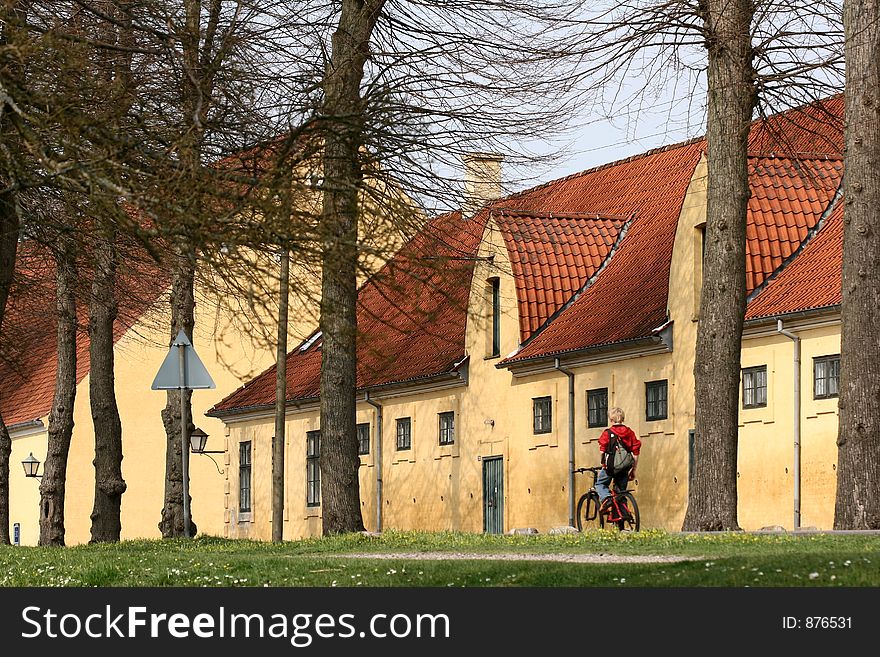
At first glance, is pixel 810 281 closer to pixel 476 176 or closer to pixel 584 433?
pixel 584 433

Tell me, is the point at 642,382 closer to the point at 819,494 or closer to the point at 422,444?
the point at 819,494

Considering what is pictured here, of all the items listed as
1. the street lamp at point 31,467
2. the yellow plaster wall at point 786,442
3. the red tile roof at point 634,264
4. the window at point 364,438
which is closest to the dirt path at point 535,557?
the yellow plaster wall at point 786,442

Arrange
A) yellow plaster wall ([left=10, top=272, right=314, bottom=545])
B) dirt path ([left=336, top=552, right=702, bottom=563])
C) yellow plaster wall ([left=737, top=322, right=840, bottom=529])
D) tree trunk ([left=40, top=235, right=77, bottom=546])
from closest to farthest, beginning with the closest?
dirt path ([left=336, top=552, right=702, bottom=563]) < yellow plaster wall ([left=737, top=322, right=840, bottom=529]) < tree trunk ([left=40, top=235, right=77, bottom=546]) < yellow plaster wall ([left=10, top=272, right=314, bottom=545])

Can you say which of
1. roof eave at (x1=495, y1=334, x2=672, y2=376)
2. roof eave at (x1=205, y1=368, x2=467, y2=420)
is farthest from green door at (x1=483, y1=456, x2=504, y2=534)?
roof eave at (x1=495, y1=334, x2=672, y2=376)

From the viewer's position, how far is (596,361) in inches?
1307

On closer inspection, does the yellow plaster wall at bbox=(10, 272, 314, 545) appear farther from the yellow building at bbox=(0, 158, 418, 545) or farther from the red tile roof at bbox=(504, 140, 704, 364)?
the red tile roof at bbox=(504, 140, 704, 364)

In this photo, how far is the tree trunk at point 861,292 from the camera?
61.5 ft

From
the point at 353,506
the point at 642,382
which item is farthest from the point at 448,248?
the point at 642,382

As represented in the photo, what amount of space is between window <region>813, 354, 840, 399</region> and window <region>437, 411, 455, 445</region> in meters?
12.2

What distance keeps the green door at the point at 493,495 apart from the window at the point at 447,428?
1602 mm

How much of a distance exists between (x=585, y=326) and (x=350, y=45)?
1284 cm

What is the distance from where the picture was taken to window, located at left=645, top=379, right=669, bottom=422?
31.4 metres

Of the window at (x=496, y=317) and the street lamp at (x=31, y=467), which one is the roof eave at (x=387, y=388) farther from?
the street lamp at (x=31, y=467)
